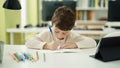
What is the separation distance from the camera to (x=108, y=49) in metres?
1.43

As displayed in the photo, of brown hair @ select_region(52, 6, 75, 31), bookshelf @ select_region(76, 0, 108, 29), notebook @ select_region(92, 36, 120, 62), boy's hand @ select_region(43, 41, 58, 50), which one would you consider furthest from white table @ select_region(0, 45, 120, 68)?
bookshelf @ select_region(76, 0, 108, 29)

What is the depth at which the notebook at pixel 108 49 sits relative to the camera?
54.2 inches

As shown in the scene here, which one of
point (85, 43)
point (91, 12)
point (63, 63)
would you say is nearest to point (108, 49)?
point (63, 63)

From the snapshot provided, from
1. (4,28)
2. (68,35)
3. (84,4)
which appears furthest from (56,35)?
(84,4)

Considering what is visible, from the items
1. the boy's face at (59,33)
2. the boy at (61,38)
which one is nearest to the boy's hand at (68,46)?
the boy at (61,38)

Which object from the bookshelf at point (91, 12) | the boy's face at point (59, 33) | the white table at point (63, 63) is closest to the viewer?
the white table at point (63, 63)

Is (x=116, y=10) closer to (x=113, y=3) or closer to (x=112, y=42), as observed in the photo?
(x=113, y=3)

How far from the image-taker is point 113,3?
3760mm

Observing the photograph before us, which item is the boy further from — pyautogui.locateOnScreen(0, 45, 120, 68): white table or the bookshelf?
the bookshelf

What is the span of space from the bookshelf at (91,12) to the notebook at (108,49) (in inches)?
124

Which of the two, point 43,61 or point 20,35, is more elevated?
point 43,61

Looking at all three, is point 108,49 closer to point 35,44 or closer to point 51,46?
point 51,46

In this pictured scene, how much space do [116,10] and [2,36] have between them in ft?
6.30

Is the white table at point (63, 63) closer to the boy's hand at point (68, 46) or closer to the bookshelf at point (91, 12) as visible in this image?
the boy's hand at point (68, 46)
